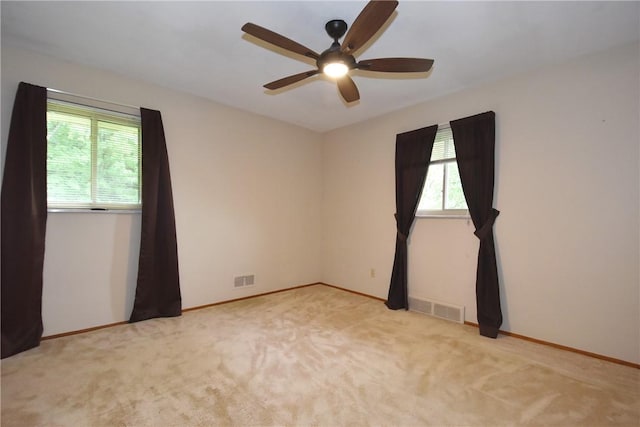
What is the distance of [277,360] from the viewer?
2418 mm

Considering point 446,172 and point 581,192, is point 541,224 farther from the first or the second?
point 446,172

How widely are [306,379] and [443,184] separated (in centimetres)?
263

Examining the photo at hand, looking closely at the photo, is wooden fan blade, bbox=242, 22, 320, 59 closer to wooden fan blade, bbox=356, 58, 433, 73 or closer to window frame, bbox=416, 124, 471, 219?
wooden fan blade, bbox=356, 58, 433, 73

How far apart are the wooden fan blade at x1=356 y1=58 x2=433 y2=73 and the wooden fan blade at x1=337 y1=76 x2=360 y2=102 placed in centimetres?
28

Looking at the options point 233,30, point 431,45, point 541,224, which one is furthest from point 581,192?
point 233,30

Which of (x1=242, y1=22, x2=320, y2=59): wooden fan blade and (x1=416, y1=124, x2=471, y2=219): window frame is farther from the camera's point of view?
(x1=416, y1=124, x2=471, y2=219): window frame

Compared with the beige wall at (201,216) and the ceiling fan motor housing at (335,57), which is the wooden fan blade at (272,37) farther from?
the beige wall at (201,216)

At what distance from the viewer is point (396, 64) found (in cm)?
211

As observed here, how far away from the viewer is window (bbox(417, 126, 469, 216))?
3469 mm

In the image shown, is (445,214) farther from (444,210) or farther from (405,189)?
(405,189)

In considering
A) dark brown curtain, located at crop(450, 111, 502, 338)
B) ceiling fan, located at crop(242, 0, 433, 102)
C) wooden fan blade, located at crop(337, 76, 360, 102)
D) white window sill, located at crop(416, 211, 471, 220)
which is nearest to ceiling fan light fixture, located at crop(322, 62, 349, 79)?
ceiling fan, located at crop(242, 0, 433, 102)

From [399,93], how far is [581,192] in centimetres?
202

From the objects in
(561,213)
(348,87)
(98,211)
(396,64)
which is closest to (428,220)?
(561,213)

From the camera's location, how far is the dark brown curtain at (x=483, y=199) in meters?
3.00
